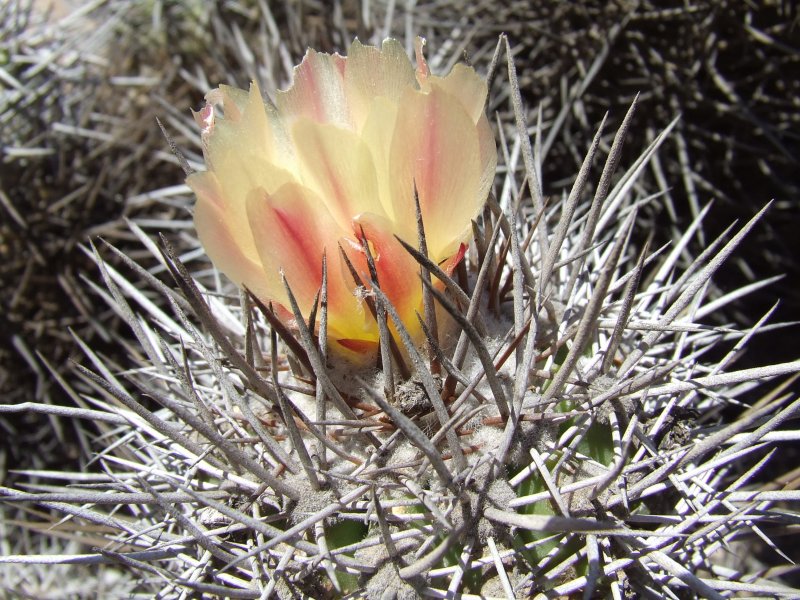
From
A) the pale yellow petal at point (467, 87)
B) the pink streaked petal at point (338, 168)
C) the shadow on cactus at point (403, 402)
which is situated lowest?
the shadow on cactus at point (403, 402)

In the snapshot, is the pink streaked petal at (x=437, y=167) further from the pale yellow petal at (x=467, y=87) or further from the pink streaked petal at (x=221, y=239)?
the pink streaked petal at (x=221, y=239)

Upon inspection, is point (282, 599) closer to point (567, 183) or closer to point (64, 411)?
point (64, 411)

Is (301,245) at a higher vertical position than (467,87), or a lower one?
lower

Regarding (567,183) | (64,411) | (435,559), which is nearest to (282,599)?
(435,559)

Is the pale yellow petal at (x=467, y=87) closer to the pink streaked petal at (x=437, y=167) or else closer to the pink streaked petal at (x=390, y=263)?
the pink streaked petal at (x=437, y=167)

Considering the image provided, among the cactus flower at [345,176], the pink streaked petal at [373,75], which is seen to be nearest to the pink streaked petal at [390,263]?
the cactus flower at [345,176]

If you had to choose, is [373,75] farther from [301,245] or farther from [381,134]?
[301,245]

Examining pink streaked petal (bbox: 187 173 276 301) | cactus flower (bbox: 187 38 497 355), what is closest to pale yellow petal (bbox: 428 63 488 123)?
cactus flower (bbox: 187 38 497 355)

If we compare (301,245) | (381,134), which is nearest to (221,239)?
(301,245)

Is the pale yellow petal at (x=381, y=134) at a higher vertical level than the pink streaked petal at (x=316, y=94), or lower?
lower
